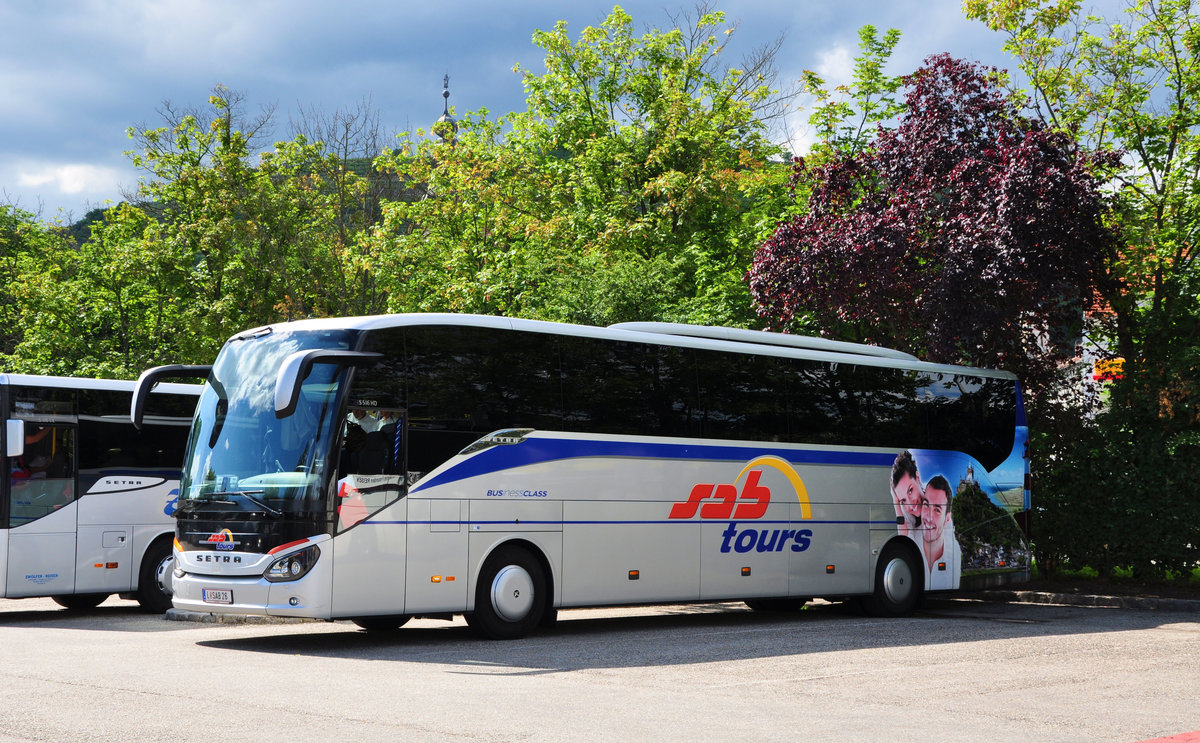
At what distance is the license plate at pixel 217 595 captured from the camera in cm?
1261

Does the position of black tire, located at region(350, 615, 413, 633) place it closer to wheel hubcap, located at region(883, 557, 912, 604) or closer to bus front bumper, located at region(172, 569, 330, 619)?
bus front bumper, located at region(172, 569, 330, 619)

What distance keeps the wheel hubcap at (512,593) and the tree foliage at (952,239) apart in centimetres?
822

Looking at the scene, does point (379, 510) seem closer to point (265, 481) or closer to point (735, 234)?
point (265, 481)

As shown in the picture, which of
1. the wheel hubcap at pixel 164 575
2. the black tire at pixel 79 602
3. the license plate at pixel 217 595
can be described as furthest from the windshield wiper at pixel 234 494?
the black tire at pixel 79 602

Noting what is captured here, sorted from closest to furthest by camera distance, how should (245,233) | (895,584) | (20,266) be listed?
(895,584) < (245,233) < (20,266)

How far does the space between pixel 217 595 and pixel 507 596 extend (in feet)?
9.80

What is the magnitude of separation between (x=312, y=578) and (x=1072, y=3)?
1648 centimetres

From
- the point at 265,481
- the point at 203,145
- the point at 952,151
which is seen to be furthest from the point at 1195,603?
the point at 203,145

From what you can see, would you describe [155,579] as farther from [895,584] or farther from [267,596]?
[895,584]

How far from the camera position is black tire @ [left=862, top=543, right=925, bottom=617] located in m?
17.8

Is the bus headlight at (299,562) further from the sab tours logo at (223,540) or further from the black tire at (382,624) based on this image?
the black tire at (382,624)

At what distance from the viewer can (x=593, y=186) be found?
33.8 meters

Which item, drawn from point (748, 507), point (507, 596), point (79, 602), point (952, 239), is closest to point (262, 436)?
point (507, 596)

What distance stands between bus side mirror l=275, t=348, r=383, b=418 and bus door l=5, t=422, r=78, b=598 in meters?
6.31
